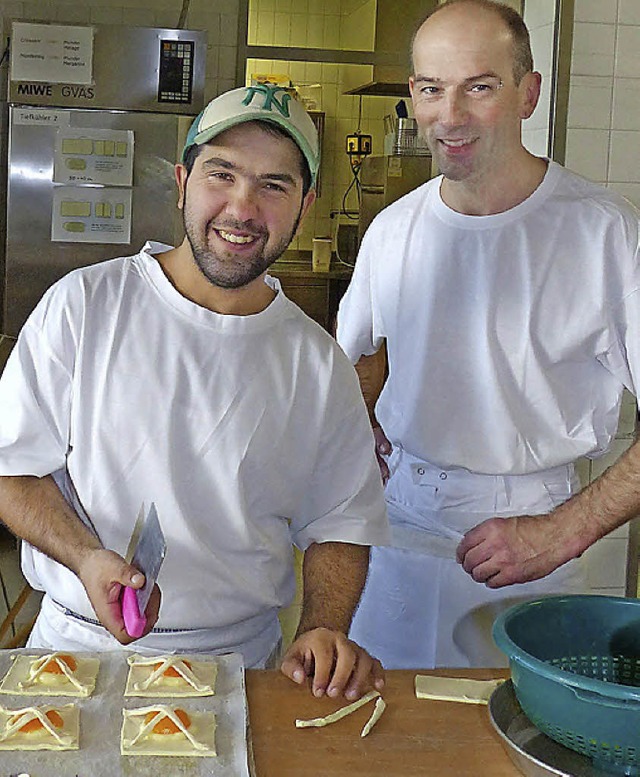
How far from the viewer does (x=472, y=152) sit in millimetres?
2146

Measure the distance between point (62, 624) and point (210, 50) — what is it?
464 centimetres

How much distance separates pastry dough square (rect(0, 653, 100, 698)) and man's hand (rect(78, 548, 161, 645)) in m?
0.07

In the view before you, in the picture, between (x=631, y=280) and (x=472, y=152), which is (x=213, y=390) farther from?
(x=631, y=280)

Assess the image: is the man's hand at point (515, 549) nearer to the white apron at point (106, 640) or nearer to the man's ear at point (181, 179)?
the white apron at point (106, 640)

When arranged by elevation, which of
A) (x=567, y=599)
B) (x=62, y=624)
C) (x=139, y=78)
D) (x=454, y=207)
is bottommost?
(x=62, y=624)

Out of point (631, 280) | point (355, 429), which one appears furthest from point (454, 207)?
point (355, 429)

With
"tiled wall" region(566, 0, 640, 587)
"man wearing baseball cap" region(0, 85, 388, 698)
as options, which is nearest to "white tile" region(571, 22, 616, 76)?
"tiled wall" region(566, 0, 640, 587)

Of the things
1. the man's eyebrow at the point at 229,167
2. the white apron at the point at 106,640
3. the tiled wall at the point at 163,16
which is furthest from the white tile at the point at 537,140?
the tiled wall at the point at 163,16

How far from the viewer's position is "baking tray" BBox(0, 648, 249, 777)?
1.29m

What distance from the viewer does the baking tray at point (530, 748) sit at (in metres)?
1.31

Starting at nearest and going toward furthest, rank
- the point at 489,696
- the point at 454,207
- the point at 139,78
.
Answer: the point at 489,696 → the point at 454,207 → the point at 139,78

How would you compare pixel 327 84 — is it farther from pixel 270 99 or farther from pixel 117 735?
pixel 117 735

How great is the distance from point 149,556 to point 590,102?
2064mm

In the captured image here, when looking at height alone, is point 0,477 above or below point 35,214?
below
